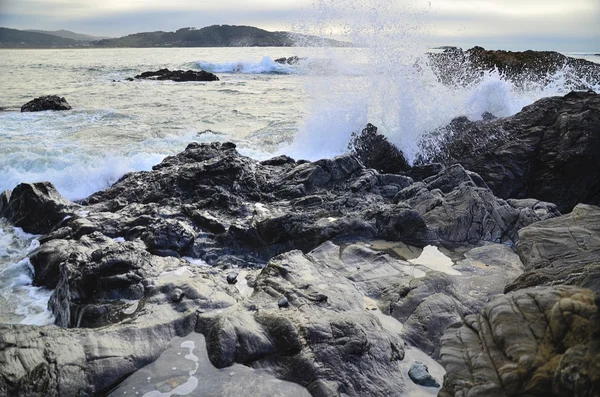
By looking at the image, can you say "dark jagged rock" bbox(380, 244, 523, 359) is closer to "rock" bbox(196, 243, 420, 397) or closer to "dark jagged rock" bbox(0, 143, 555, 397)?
"dark jagged rock" bbox(0, 143, 555, 397)

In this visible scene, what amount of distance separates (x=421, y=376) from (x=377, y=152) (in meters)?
8.56

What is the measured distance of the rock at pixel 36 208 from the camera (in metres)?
7.86

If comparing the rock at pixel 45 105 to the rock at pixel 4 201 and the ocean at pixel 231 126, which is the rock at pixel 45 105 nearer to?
the ocean at pixel 231 126

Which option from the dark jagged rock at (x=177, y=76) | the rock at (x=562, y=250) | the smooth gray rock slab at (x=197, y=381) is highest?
the dark jagged rock at (x=177, y=76)

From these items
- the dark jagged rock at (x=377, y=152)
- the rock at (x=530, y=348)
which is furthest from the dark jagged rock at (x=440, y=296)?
the dark jagged rock at (x=377, y=152)

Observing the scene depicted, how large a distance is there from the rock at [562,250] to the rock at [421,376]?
4.03ft

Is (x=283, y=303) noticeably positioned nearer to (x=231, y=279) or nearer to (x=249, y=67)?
(x=231, y=279)

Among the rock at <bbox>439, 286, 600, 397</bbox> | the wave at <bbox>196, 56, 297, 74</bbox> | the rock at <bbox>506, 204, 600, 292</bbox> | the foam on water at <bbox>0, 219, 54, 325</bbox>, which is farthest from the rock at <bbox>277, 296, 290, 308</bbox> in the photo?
the wave at <bbox>196, 56, 297, 74</bbox>

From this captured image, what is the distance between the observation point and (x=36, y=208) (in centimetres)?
805

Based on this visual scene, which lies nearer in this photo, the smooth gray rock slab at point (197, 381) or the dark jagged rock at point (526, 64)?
the smooth gray rock slab at point (197, 381)

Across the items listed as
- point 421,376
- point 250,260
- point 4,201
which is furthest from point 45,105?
point 421,376

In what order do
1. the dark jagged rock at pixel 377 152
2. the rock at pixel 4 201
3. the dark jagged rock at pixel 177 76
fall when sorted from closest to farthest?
the rock at pixel 4 201
the dark jagged rock at pixel 377 152
the dark jagged rock at pixel 177 76

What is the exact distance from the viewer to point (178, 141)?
1469cm

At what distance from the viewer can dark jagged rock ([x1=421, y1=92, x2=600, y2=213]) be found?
10.5 metres
